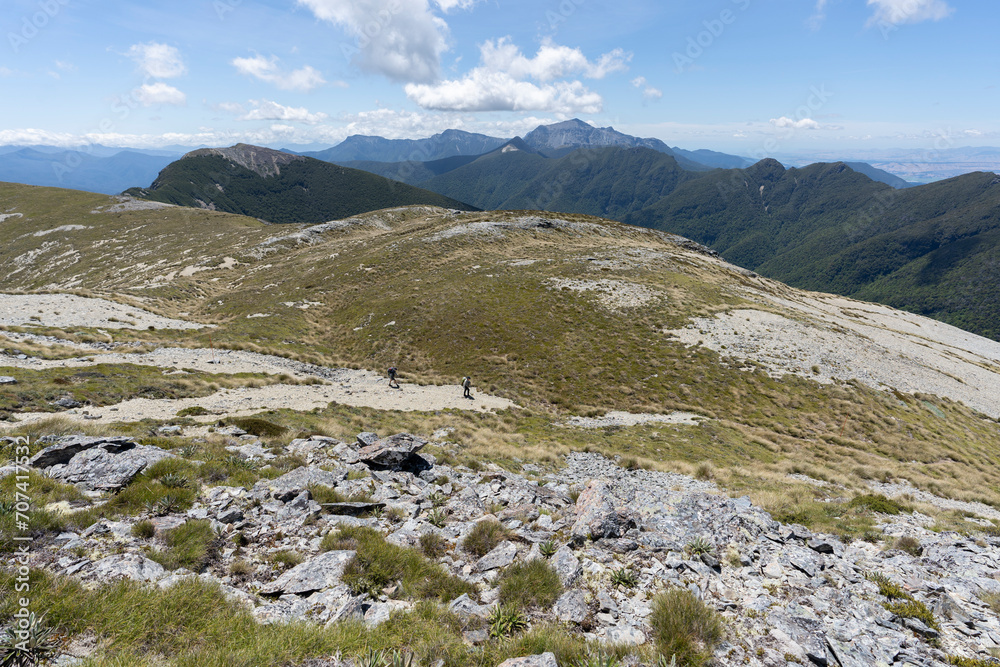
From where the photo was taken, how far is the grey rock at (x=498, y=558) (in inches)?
338

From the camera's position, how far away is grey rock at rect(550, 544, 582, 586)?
8031 millimetres

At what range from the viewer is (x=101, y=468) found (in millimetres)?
10328

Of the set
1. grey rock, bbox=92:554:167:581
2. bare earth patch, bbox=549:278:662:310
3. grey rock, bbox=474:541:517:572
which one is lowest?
bare earth patch, bbox=549:278:662:310

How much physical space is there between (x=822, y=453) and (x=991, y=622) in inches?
854

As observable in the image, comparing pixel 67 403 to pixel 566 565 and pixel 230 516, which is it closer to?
pixel 230 516

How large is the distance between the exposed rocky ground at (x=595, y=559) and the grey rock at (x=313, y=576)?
35mm

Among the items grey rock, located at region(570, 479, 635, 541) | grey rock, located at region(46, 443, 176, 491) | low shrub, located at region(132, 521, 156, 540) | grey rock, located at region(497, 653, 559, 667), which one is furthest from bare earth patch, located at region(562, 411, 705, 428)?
low shrub, located at region(132, 521, 156, 540)

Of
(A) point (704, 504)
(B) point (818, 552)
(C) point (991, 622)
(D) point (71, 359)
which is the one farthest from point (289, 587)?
(D) point (71, 359)

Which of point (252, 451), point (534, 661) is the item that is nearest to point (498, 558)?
point (534, 661)

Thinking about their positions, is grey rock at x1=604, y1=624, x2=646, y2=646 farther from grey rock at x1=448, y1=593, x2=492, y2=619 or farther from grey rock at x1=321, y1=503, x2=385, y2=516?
grey rock at x1=321, y1=503, x2=385, y2=516

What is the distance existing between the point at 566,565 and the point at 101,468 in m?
12.3

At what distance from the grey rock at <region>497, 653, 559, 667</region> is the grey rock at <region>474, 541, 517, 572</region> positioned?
280 cm

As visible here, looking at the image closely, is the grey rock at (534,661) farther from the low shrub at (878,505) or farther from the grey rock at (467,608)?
the low shrub at (878,505)

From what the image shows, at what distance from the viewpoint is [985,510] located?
19.0 metres
